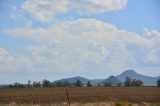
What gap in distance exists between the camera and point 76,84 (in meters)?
180

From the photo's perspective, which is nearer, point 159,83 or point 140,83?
point 159,83

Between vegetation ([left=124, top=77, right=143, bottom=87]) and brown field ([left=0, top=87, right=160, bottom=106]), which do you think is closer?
brown field ([left=0, top=87, right=160, bottom=106])

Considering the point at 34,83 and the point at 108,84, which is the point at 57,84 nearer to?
the point at 34,83

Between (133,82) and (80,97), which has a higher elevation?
(133,82)

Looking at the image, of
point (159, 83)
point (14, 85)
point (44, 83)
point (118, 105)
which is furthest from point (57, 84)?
point (118, 105)

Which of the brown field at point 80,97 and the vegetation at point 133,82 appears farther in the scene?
the vegetation at point 133,82

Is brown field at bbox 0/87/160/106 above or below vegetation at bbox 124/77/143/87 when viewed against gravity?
below

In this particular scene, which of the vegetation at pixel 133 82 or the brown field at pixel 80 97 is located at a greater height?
the vegetation at pixel 133 82

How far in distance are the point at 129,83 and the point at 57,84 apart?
31.4m

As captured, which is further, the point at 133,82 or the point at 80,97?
the point at 133,82

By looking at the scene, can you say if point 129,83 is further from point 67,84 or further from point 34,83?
point 34,83

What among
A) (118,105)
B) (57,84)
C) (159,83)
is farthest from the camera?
(57,84)

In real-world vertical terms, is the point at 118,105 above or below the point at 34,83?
below

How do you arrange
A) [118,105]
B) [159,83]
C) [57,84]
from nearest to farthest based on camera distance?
[118,105] → [159,83] → [57,84]
